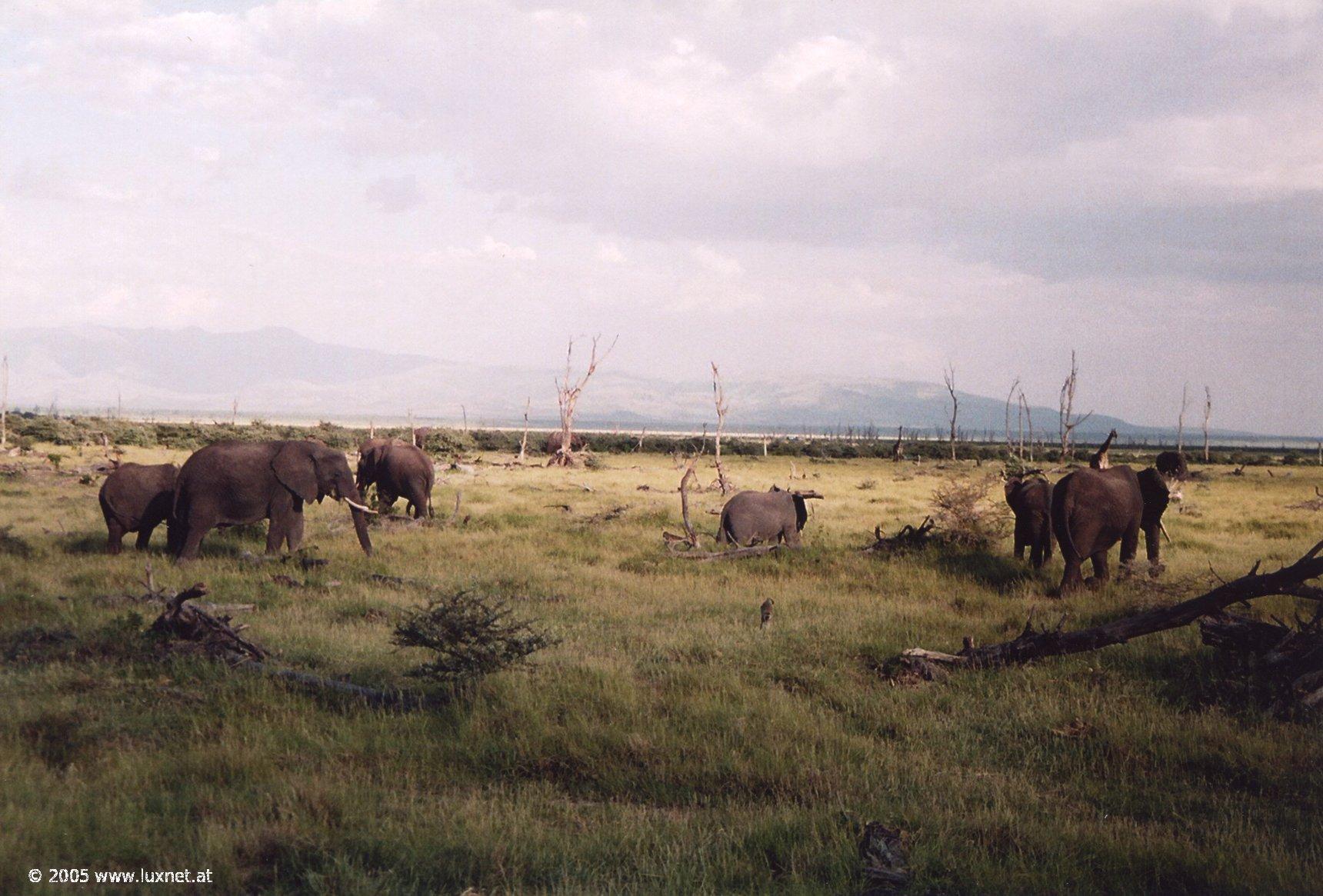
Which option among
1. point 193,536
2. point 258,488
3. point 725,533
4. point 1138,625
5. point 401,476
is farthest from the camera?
point 401,476

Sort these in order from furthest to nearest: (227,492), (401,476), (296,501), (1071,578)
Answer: (401,476), (296,501), (227,492), (1071,578)

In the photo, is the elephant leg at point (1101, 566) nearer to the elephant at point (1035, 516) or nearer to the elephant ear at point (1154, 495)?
the elephant at point (1035, 516)

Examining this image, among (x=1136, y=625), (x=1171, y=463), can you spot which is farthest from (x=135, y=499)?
(x=1171, y=463)

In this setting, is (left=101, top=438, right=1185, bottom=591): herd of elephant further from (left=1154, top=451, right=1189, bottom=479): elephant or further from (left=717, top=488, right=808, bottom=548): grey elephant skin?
(left=717, top=488, right=808, bottom=548): grey elephant skin

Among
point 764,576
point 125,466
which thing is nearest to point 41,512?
point 125,466

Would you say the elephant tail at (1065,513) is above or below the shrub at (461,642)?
above

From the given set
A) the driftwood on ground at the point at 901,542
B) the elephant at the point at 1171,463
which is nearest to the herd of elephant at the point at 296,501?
the elephant at the point at 1171,463

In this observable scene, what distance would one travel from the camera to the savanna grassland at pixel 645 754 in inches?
189

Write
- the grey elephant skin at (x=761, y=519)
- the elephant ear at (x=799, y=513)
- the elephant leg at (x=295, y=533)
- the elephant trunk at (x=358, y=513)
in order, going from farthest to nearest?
the elephant ear at (x=799, y=513)
the grey elephant skin at (x=761, y=519)
the elephant trunk at (x=358, y=513)
the elephant leg at (x=295, y=533)

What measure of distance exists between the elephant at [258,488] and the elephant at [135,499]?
39 cm

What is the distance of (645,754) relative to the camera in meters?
6.43

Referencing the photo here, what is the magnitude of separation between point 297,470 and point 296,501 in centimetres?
68

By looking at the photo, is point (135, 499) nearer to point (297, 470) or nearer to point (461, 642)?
point (297, 470)

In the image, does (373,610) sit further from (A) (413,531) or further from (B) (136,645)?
(A) (413,531)
